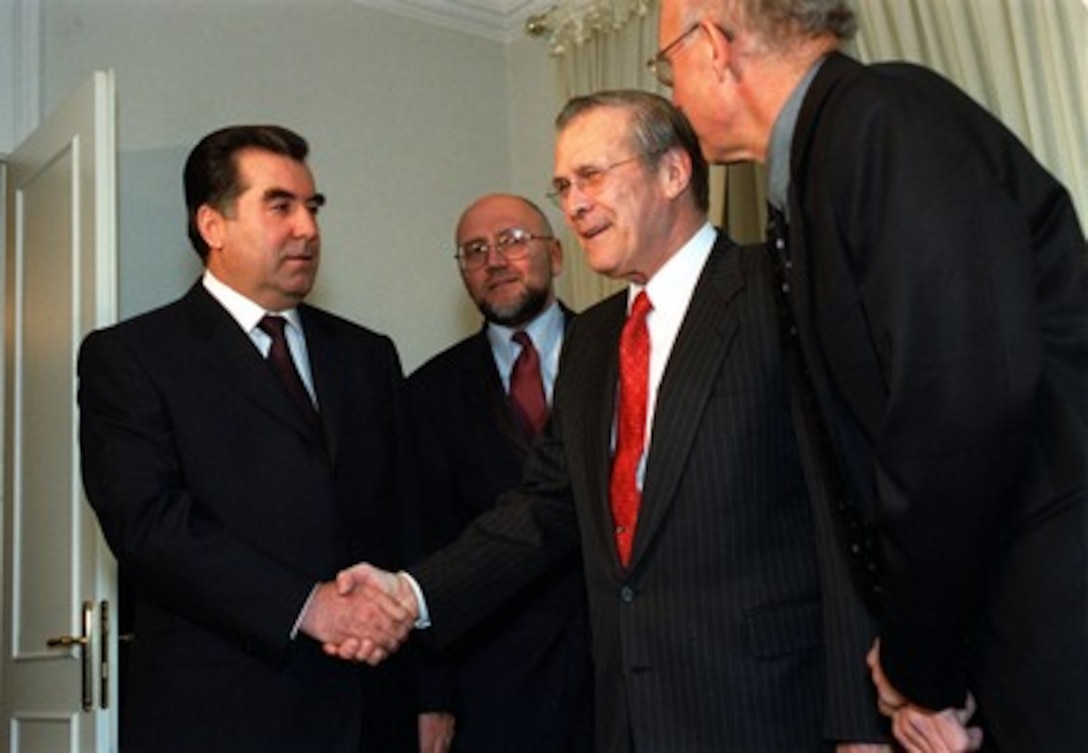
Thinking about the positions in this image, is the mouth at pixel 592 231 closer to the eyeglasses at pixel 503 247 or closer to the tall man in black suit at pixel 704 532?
the tall man in black suit at pixel 704 532

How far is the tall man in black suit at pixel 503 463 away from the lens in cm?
289

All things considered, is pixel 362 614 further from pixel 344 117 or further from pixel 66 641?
pixel 344 117

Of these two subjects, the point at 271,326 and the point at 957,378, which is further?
the point at 271,326

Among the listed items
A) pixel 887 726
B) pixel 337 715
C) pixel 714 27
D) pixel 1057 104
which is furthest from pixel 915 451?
pixel 1057 104

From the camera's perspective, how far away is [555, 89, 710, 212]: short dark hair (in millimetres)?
2381

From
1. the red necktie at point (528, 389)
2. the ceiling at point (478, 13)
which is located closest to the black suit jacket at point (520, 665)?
the red necktie at point (528, 389)

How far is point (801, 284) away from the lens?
1535 mm

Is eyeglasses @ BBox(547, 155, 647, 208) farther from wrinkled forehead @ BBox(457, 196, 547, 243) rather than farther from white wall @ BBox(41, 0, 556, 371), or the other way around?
white wall @ BBox(41, 0, 556, 371)

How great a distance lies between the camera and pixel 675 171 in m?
2.38

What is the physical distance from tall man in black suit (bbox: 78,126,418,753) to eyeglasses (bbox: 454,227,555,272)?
763mm

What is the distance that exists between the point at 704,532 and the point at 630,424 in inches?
10.4

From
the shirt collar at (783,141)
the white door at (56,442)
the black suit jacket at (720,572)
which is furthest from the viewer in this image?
the white door at (56,442)

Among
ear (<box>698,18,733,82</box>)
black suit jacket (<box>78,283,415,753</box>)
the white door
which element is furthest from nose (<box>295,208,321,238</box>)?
ear (<box>698,18,733,82</box>)

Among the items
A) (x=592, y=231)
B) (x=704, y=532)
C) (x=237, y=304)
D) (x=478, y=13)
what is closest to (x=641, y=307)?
(x=592, y=231)
